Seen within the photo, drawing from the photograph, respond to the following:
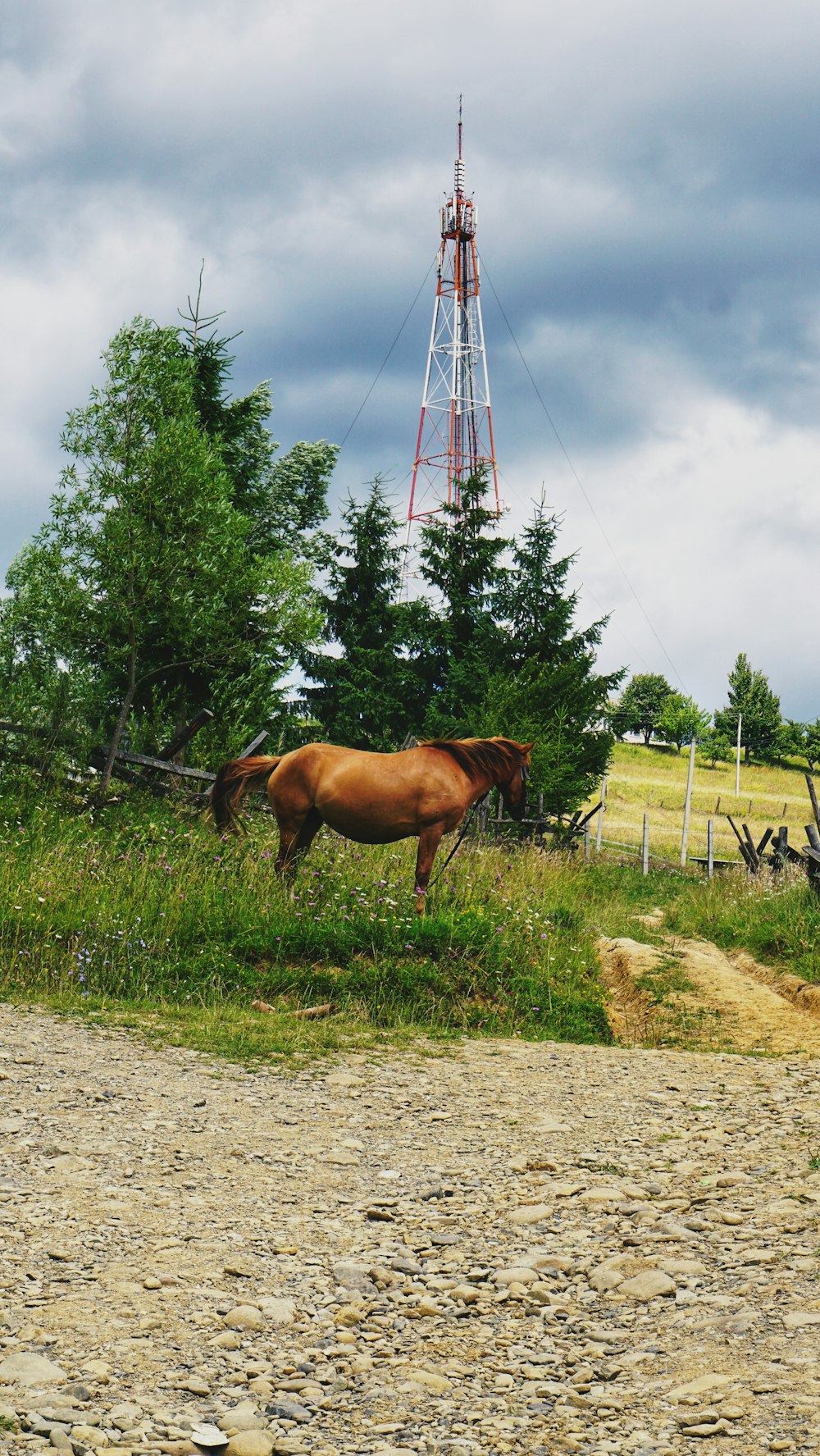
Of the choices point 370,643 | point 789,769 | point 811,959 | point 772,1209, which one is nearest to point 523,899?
point 811,959

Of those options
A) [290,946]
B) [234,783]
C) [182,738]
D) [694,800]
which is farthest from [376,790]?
[694,800]

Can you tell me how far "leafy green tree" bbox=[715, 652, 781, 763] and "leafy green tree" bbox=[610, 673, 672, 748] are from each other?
6.24 m

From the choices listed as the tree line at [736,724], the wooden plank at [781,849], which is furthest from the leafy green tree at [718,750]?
the wooden plank at [781,849]

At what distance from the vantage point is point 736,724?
8125 cm

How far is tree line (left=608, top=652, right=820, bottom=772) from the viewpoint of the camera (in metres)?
79.8

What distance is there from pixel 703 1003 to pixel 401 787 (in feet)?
12.0

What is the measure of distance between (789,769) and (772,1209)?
8049cm

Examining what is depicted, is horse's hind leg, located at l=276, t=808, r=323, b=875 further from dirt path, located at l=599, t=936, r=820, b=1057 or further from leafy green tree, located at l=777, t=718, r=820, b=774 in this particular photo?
leafy green tree, located at l=777, t=718, r=820, b=774

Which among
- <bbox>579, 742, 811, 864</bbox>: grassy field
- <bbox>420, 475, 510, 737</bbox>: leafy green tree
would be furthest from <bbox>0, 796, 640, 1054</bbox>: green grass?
<bbox>579, 742, 811, 864</bbox>: grassy field

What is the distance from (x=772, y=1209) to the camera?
16.3ft

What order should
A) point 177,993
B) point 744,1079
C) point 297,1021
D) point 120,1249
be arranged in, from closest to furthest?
point 120,1249 → point 744,1079 → point 297,1021 → point 177,993

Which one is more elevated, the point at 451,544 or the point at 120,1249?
the point at 451,544

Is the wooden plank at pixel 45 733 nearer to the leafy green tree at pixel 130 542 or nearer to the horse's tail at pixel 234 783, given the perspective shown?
the leafy green tree at pixel 130 542

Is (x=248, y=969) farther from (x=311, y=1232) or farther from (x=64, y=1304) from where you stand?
(x=64, y=1304)
